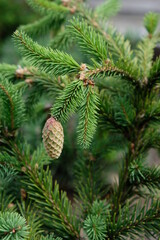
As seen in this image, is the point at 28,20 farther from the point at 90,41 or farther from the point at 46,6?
the point at 90,41

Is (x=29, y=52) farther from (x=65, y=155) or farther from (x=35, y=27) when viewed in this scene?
(x=65, y=155)

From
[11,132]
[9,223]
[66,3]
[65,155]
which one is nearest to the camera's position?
[9,223]

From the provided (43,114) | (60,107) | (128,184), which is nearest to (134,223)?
(128,184)

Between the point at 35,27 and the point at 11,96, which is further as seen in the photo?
the point at 35,27

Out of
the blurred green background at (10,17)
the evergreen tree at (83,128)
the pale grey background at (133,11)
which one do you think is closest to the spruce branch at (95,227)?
the evergreen tree at (83,128)

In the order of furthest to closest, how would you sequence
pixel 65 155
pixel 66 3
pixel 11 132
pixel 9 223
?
1. pixel 65 155
2. pixel 66 3
3. pixel 11 132
4. pixel 9 223

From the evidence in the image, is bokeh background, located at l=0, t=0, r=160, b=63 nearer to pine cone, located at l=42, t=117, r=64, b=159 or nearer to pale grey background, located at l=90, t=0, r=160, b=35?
pale grey background, located at l=90, t=0, r=160, b=35
